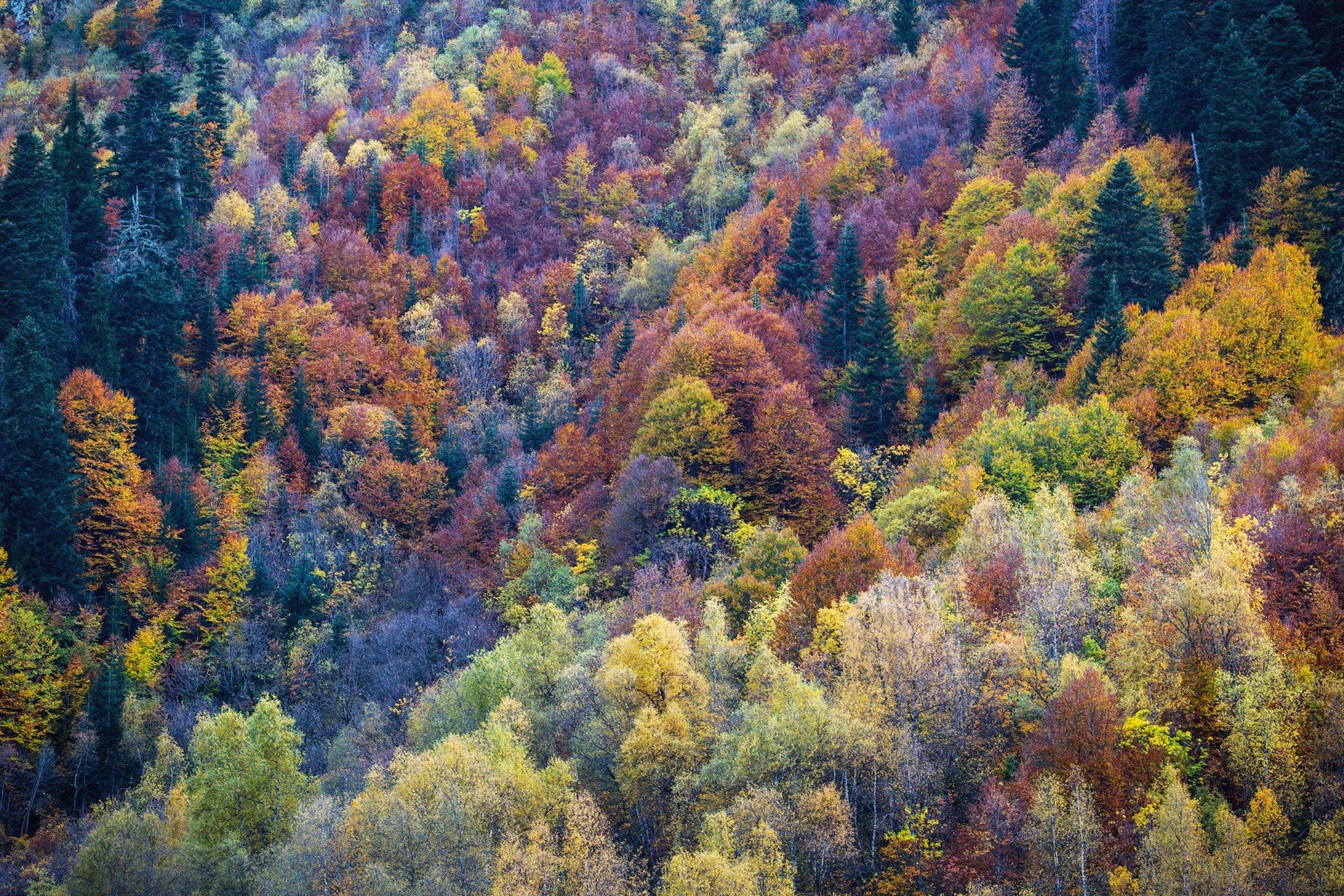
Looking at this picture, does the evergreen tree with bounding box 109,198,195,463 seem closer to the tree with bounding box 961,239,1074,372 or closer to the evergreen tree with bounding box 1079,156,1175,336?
the tree with bounding box 961,239,1074,372

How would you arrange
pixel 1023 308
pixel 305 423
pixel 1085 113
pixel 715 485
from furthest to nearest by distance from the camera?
pixel 305 423
pixel 1085 113
pixel 1023 308
pixel 715 485

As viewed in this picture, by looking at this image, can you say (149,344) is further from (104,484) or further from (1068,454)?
(1068,454)

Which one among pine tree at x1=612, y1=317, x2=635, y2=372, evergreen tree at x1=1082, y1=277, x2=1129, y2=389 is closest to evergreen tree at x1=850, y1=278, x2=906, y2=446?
evergreen tree at x1=1082, y1=277, x2=1129, y2=389

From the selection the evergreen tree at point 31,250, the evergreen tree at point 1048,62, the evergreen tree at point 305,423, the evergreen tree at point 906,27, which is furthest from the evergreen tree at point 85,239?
the evergreen tree at point 906,27

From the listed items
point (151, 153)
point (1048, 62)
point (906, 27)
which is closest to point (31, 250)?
point (151, 153)

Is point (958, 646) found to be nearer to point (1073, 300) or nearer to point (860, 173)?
point (1073, 300)

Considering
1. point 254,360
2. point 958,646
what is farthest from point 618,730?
point 254,360

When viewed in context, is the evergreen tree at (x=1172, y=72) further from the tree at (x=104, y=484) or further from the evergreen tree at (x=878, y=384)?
the tree at (x=104, y=484)
